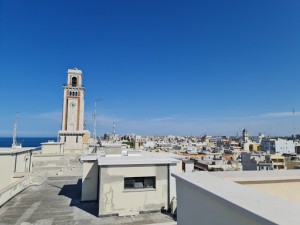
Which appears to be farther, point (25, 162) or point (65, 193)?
point (25, 162)

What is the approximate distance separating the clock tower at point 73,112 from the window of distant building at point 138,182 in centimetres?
4194

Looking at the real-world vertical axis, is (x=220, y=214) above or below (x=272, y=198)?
below

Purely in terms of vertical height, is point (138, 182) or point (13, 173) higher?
point (138, 182)

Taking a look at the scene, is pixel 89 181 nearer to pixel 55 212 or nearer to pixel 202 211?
pixel 55 212

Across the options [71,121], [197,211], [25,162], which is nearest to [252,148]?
[71,121]

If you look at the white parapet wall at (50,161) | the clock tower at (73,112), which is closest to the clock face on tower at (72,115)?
the clock tower at (73,112)

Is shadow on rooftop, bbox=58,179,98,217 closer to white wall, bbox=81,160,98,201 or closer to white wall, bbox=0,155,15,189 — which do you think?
white wall, bbox=81,160,98,201

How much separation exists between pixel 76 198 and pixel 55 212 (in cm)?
254

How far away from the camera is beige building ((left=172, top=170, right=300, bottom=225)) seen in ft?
6.35

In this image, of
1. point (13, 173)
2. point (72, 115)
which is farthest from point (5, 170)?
point (72, 115)

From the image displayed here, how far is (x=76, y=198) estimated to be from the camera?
501 inches

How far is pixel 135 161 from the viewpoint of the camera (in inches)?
415

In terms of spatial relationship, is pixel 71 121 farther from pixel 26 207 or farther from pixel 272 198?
pixel 272 198

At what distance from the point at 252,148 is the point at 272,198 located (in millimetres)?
132179
